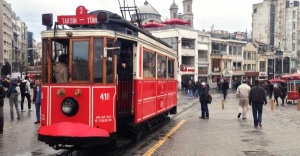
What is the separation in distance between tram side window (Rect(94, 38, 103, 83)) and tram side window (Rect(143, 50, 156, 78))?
2276mm

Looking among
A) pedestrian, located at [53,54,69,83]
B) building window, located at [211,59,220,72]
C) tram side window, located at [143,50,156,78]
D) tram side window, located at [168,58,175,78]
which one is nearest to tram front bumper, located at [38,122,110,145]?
pedestrian, located at [53,54,69,83]

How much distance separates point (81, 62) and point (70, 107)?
988mm

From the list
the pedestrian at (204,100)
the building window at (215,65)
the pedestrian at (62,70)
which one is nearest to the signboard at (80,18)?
the pedestrian at (62,70)

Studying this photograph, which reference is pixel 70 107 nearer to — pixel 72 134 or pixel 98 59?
pixel 72 134

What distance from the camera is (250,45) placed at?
76.9 meters

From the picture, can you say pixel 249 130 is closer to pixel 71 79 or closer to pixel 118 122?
pixel 118 122

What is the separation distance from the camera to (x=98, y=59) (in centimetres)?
802

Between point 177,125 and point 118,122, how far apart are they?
543 cm

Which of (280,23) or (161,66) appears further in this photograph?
(280,23)

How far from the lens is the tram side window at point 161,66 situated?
12.1 m

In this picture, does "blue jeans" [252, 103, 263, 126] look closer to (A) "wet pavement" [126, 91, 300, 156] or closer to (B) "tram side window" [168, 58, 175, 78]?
(A) "wet pavement" [126, 91, 300, 156]

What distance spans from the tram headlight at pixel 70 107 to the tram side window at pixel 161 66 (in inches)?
182

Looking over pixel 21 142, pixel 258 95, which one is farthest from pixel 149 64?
pixel 258 95

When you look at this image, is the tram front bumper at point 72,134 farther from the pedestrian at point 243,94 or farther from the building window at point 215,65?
the building window at point 215,65
